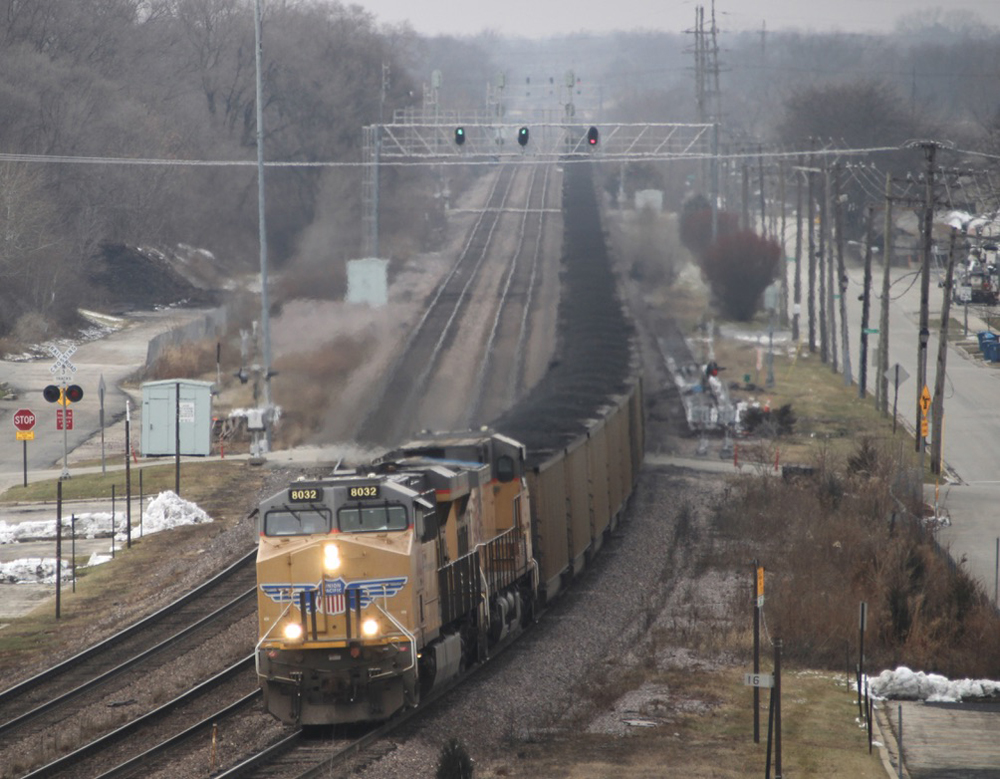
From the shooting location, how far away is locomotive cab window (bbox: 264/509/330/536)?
Answer: 1800cm

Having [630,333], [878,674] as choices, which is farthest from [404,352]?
[878,674]

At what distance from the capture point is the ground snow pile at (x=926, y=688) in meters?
22.5

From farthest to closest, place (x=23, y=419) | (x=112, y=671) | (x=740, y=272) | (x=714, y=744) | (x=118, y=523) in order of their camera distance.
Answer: (x=740, y=272)
(x=23, y=419)
(x=118, y=523)
(x=112, y=671)
(x=714, y=744)

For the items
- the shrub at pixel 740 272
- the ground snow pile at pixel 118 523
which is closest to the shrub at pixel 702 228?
the shrub at pixel 740 272

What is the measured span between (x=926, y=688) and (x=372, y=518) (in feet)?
34.1

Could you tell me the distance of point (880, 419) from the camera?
53500 millimetres

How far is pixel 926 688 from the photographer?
22.6 metres

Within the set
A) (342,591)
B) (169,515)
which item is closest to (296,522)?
(342,591)

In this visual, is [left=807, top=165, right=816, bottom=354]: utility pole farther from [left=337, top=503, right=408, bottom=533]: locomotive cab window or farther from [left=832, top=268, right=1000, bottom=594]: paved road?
Result: [left=337, top=503, right=408, bottom=533]: locomotive cab window

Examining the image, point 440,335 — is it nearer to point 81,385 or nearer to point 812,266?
point 81,385

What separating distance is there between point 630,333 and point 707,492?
16.9 metres

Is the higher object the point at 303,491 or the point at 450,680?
the point at 303,491

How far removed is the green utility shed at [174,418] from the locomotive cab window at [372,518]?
93.4 ft

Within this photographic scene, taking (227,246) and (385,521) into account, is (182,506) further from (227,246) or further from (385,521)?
(227,246)
